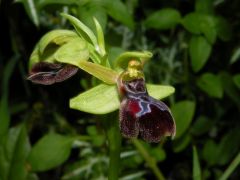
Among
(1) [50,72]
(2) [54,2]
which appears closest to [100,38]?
(1) [50,72]

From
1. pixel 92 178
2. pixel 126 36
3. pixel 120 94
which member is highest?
pixel 120 94

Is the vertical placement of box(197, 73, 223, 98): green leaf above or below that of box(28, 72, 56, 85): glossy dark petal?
below

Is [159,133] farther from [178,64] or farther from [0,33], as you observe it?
[0,33]

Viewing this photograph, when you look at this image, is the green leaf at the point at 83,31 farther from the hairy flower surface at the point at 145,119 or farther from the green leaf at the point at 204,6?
the green leaf at the point at 204,6

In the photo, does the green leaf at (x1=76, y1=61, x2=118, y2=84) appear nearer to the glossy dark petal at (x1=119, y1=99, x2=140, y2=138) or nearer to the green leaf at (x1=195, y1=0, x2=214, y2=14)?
the glossy dark petal at (x1=119, y1=99, x2=140, y2=138)

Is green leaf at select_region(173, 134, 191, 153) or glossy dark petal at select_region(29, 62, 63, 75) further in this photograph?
green leaf at select_region(173, 134, 191, 153)

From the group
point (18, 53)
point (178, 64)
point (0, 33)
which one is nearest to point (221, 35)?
point (178, 64)

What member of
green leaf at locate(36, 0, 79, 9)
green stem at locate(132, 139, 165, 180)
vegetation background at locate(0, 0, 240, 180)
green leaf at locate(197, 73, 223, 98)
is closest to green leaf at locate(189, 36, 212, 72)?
vegetation background at locate(0, 0, 240, 180)
